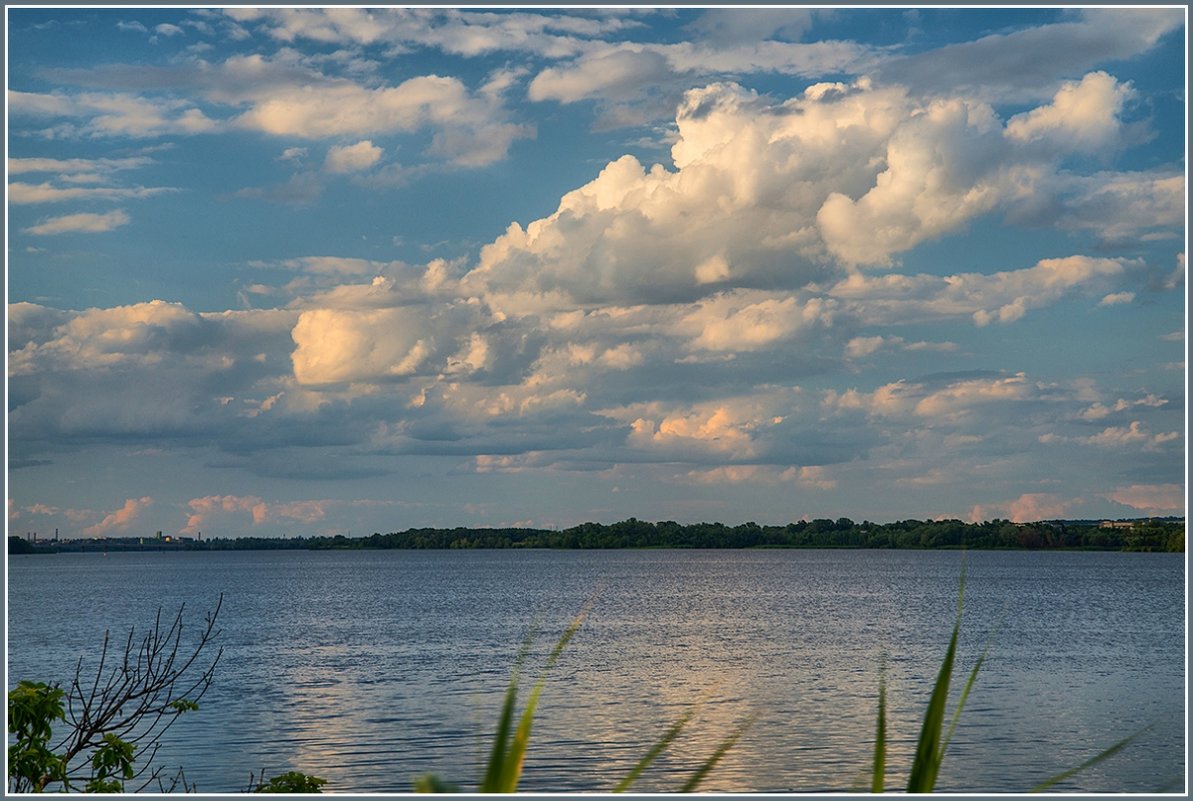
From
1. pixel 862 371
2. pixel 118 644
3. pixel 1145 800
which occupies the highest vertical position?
pixel 862 371

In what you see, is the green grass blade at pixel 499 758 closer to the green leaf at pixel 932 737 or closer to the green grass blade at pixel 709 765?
the green grass blade at pixel 709 765

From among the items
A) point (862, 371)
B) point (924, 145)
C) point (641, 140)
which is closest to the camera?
point (924, 145)

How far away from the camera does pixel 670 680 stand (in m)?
34.4

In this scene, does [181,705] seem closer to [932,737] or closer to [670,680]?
[932,737]

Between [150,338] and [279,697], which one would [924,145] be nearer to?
[279,697]

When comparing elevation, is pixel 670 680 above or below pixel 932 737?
below

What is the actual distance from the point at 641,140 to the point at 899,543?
44854mm

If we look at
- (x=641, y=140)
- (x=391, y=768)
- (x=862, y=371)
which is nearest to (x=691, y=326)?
(x=862, y=371)

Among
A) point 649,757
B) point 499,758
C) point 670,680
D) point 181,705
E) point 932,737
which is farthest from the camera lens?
point 670,680

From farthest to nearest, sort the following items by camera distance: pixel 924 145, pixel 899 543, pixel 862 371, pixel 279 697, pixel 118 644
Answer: pixel 862 371, pixel 899 543, pixel 118 644, pixel 279 697, pixel 924 145

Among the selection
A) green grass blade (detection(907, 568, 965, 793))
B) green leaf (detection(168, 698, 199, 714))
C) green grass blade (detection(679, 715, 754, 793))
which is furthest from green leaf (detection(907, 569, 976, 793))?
green leaf (detection(168, 698, 199, 714))

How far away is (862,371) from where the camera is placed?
84.1 meters

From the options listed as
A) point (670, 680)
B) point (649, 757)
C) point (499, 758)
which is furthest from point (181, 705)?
point (670, 680)

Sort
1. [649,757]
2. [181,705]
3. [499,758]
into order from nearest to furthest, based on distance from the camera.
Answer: [499,758], [649,757], [181,705]
